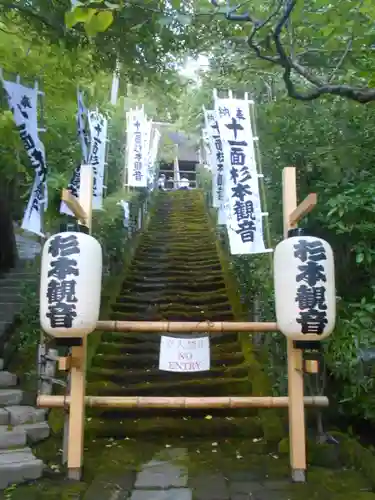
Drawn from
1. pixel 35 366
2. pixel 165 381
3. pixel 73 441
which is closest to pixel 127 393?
pixel 165 381

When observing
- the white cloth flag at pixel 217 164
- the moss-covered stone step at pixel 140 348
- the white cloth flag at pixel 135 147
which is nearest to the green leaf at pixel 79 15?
the moss-covered stone step at pixel 140 348

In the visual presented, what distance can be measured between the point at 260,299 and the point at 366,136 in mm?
2734

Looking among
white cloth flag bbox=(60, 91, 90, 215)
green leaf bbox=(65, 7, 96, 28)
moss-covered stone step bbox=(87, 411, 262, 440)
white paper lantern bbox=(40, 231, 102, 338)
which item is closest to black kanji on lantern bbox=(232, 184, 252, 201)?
white cloth flag bbox=(60, 91, 90, 215)

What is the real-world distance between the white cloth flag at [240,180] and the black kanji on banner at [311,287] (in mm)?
2445

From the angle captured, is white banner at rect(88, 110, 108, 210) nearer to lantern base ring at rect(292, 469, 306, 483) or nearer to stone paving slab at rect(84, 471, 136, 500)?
stone paving slab at rect(84, 471, 136, 500)

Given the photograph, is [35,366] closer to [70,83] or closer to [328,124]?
[70,83]

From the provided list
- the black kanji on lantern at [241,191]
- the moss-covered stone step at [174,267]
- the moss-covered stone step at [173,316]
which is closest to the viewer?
the black kanji on lantern at [241,191]

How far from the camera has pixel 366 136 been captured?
19.6 feet

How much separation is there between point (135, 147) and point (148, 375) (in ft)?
31.0

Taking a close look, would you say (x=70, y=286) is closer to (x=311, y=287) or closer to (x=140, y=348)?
(x=311, y=287)

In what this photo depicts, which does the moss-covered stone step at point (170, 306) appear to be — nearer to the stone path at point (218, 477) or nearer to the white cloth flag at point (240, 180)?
the white cloth flag at point (240, 180)

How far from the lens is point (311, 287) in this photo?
4492mm

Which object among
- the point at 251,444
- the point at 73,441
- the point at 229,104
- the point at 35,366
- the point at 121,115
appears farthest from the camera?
the point at 121,115

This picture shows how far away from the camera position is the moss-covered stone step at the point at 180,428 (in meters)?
6.20
